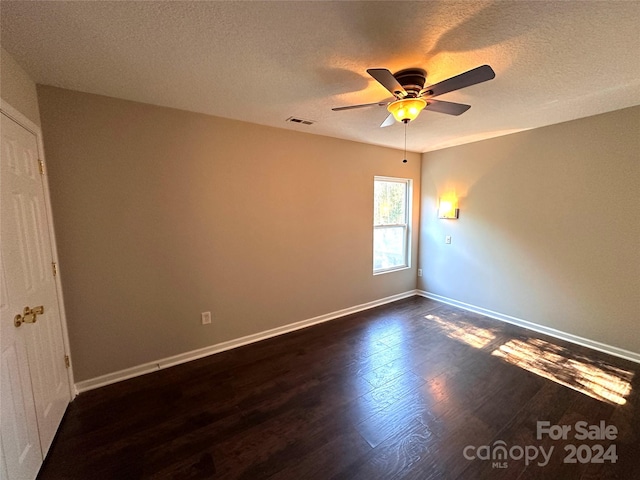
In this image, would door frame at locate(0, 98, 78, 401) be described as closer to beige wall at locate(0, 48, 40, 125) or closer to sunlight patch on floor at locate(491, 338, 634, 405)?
beige wall at locate(0, 48, 40, 125)

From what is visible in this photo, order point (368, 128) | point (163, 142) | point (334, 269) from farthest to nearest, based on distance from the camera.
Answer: point (334, 269) < point (368, 128) < point (163, 142)

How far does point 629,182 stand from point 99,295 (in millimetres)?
5028

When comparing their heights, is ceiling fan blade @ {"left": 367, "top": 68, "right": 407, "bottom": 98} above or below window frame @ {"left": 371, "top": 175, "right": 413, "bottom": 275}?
above

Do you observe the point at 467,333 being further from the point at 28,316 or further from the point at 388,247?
the point at 28,316

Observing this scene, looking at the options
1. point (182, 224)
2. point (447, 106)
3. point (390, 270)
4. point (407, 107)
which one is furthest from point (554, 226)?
point (182, 224)

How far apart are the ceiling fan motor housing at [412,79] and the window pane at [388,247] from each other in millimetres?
2438

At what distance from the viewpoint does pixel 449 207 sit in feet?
13.2

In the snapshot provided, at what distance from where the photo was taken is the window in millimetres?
4141

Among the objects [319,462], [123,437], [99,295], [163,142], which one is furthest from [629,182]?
[99,295]

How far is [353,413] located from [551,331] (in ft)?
9.28

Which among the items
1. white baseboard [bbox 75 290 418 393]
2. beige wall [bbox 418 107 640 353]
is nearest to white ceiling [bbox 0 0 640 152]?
beige wall [bbox 418 107 640 353]

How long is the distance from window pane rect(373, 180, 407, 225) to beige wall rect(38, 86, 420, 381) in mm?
642

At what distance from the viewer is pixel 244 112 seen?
2543mm

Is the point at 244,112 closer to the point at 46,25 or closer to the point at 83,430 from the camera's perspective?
the point at 46,25
